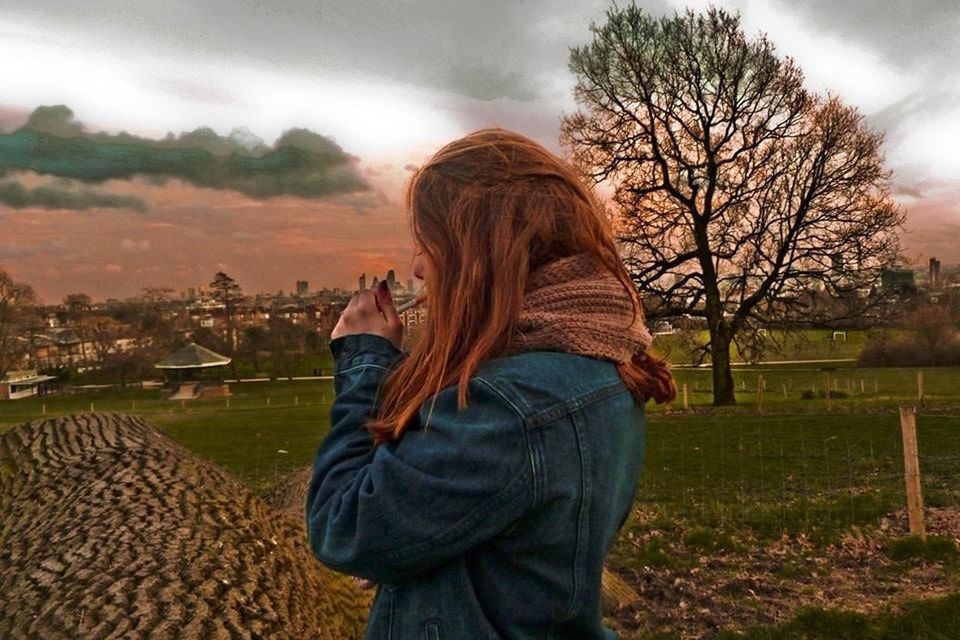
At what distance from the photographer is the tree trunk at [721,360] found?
20719 millimetres

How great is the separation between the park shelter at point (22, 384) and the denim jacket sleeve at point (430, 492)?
18341 mm

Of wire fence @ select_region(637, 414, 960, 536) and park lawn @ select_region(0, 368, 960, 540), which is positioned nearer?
wire fence @ select_region(637, 414, 960, 536)

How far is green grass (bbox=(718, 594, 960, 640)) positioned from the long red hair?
13.0 feet

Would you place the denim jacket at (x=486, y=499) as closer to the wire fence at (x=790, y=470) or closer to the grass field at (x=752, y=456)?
the grass field at (x=752, y=456)

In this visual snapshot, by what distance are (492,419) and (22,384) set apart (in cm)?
2067

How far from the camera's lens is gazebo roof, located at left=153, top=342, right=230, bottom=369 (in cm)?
2112

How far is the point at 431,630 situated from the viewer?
1.28 m

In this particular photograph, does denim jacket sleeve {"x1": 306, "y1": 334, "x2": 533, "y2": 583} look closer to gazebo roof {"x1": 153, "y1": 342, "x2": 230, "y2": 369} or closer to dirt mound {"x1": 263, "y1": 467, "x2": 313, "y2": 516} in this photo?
dirt mound {"x1": 263, "y1": 467, "x2": 313, "y2": 516}

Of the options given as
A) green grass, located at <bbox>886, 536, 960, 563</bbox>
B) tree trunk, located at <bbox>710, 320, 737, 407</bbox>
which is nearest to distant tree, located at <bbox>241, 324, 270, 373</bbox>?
tree trunk, located at <bbox>710, 320, 737, 407</bbox>

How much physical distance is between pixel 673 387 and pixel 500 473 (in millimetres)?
586

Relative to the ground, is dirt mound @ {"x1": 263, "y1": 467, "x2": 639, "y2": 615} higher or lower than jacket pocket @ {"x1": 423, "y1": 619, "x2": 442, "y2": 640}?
lower

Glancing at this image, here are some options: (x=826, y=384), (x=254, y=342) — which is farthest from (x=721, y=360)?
(x=254, y=342)

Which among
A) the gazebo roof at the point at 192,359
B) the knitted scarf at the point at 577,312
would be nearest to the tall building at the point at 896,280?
the gazebo roof at the point at 192,359

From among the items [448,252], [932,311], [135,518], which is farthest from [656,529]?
[932,311]
